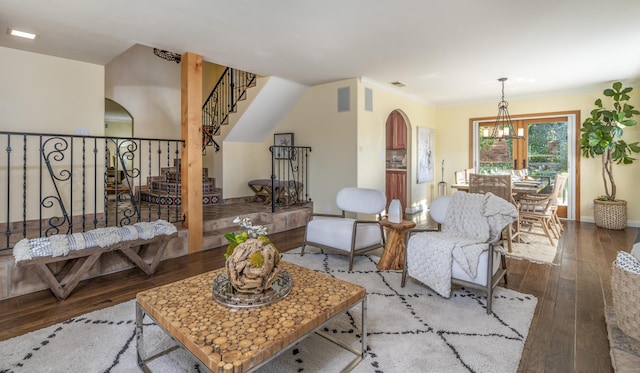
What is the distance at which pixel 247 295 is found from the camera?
1701mm

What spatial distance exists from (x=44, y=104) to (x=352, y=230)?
407cm

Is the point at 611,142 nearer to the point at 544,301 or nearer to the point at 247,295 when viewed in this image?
the point at 544,301

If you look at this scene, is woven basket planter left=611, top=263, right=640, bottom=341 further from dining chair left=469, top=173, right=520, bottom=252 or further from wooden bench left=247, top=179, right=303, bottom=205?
wooden bench left=247, top=179, right=303, bottom=205

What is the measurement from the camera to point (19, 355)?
1.87 m

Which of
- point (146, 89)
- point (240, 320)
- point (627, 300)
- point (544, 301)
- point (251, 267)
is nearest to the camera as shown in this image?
point (240, 320)

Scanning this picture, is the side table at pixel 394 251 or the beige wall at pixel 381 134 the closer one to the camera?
the side table at pixel 394 251

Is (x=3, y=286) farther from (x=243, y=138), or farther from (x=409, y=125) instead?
(x=409, y=125)

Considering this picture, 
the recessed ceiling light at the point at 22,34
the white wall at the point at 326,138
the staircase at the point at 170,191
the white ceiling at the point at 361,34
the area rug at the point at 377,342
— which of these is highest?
the white ceiling at the point at 361,34

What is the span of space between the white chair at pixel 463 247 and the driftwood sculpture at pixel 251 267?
1.48m

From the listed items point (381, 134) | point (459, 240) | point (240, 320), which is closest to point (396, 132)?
point (381, 134)

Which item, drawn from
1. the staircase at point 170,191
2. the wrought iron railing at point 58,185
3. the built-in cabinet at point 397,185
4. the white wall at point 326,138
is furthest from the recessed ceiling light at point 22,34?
the built-in cabinet at point 397,185

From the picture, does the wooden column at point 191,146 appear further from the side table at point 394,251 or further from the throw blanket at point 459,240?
the throw blanket at point 459,240

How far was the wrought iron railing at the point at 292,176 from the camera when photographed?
5742 millimetres

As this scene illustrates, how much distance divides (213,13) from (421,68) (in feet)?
9.80
